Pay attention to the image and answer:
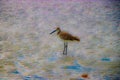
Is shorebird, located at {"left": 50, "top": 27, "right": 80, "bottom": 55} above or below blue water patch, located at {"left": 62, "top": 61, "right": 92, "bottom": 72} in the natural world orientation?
above

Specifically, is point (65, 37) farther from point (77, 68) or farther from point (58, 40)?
point (77, 68)

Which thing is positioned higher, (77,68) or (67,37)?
(67,37)

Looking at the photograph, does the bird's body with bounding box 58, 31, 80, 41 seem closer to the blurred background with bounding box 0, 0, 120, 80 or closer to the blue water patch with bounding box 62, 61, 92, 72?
the blurred background with bounding box 0, 0, 120, 80

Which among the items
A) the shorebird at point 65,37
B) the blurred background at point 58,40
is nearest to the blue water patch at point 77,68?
the blurred background at point 58,40

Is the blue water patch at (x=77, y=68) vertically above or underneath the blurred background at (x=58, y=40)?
underneath

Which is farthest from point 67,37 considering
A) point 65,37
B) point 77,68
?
point 77,68

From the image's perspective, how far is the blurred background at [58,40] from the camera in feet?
5.89

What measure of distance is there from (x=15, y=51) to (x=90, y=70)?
54 centimetres

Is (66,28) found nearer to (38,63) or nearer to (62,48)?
(62,48)

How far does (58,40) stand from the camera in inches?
72.8

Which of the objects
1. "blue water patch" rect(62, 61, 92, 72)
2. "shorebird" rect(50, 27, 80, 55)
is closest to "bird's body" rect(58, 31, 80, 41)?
"shorebird" rect(50, 27, 80, 55)

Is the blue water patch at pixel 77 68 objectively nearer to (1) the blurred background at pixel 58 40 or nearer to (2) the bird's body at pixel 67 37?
(1) the blurred background at pixel 58 40

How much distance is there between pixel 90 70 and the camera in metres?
1.79

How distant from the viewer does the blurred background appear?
5.89ft
